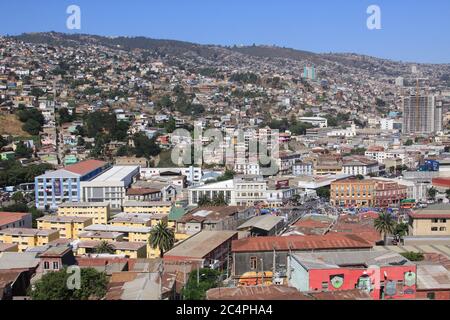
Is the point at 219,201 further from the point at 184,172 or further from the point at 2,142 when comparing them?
the point at 2,142

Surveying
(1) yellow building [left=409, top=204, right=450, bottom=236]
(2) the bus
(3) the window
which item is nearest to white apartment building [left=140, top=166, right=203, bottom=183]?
(2) the bus

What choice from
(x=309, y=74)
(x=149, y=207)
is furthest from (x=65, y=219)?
(x=309, y=74)

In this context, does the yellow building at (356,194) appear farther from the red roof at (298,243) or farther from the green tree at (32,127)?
the green tree at (32,127)

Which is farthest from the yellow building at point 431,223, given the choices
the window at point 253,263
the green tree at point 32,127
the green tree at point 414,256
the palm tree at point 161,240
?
the green tree at point 32,127

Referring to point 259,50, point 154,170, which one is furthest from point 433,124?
point 259,50

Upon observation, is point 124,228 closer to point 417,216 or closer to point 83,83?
point 417,216

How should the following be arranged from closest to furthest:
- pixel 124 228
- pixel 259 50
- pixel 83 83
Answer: pixel 124 228 → pixel 83 83 → pixel 259 50
